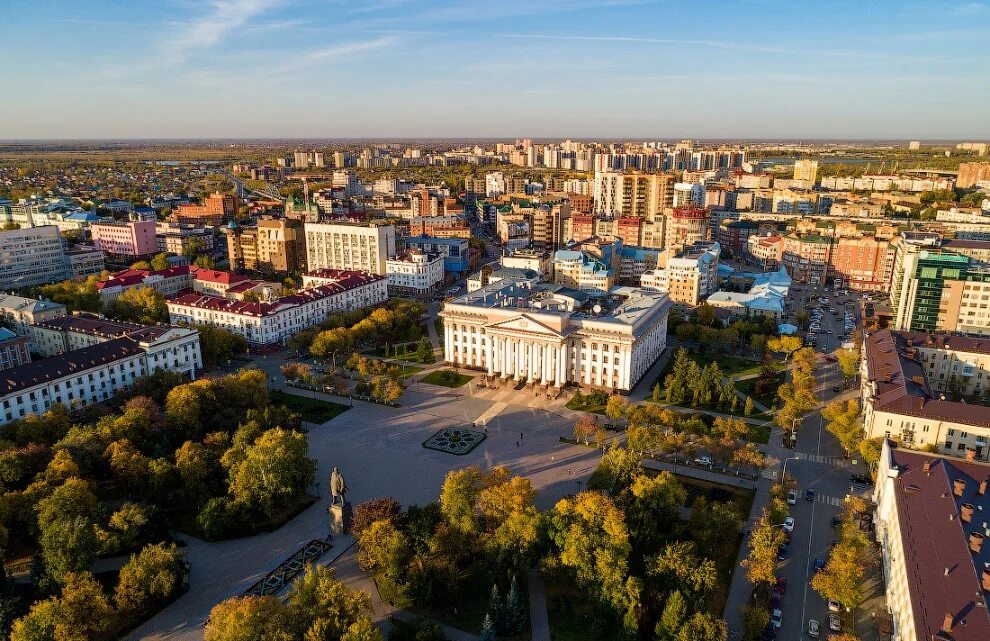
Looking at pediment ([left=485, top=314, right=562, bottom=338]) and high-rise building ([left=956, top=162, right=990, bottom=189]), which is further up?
high-rise building ([left=956, top=162, right=990, bottom=189])

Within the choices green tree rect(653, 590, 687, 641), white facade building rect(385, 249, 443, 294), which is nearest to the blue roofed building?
white facade building rect(385, 249, 443, 294)

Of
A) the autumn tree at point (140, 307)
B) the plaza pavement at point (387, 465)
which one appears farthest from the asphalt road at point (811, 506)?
the autumn tree at point (140, 307)

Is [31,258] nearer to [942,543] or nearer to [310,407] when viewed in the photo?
[310,407]

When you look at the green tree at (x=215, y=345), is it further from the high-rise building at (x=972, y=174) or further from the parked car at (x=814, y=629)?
the high-rise building at (x=972, y=174)

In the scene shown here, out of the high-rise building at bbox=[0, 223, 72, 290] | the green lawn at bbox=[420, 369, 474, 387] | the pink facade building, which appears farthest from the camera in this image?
the pink facade building

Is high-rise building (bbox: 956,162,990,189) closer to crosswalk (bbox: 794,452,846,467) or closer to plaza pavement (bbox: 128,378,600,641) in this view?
crosswalk (bbox: 794,452,846,467)

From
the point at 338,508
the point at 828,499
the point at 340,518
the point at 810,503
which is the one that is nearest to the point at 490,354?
the point at 338,508
